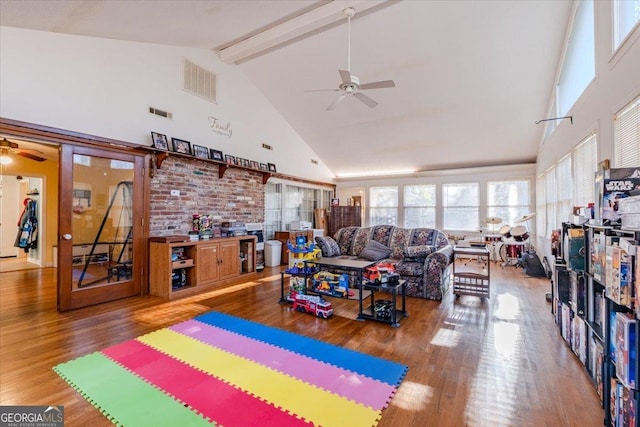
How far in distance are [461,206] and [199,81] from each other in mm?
7426

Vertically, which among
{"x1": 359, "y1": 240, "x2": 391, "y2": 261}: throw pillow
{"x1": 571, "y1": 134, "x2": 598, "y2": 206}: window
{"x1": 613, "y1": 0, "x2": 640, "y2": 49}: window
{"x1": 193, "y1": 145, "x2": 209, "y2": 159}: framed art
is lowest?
{"x1": 359, "y1": 240, "x2": 391, "y2": 261}: throw pillow

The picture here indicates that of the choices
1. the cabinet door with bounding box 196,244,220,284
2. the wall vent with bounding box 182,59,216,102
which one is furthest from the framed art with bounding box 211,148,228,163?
the cabinet door with bounding box 196,244,220,284

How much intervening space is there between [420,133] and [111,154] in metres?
6.35

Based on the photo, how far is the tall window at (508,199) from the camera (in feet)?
24.8

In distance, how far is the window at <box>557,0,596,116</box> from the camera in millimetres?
3334

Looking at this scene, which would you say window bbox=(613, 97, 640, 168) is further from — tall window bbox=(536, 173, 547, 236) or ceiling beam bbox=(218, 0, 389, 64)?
tall window bbox=(536, 173, 547, 236)

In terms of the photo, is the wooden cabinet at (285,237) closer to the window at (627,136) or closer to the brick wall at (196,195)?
the brick wall at (196,195)

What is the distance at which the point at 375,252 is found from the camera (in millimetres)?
4953

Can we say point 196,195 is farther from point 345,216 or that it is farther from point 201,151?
point 345,216

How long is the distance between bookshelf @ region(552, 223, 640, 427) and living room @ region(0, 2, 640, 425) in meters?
0.89

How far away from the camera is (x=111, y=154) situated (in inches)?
163

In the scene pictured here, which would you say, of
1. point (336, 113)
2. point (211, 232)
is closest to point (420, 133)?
point (336, 113)

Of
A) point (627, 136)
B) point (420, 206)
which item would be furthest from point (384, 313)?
point (420, 206)

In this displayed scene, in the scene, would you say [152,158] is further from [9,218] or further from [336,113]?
[9,218]
